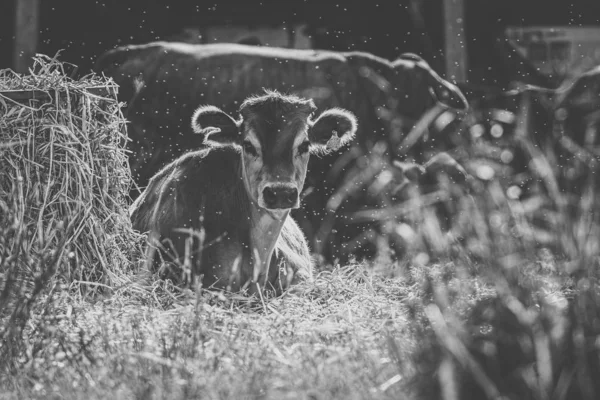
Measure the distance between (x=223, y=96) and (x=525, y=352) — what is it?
4677mm

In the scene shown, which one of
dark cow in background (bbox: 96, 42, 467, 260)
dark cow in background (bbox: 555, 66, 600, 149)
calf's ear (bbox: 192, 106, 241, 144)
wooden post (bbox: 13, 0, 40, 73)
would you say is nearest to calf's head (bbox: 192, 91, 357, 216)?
calf's ear (bbox: 192, 106, 241, 144)

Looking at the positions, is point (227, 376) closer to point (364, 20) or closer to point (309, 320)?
point (309, 320)

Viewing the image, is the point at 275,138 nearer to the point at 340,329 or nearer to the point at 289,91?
the point at 289,91

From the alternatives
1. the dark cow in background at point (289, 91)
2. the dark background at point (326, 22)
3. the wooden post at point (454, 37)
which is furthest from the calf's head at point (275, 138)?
the dark background at point (326, 22)

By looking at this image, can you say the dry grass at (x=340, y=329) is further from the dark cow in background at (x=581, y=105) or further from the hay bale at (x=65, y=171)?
the dark cow in background at (x=581, y=105)

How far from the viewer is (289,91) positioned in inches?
275

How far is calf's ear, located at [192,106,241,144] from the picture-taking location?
564 centimetres

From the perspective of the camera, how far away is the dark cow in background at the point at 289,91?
6.80 metres

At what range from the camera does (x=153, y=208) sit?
5832 mm

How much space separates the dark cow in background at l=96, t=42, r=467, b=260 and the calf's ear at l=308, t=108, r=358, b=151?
3.22ft

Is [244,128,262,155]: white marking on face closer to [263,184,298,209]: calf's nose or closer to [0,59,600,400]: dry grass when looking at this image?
[263,184,298,209]: calf's nose

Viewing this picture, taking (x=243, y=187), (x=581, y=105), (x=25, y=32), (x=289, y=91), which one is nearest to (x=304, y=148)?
(x=243, y=187)

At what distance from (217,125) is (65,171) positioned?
4.23 ft

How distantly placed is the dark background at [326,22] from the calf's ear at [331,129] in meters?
2.05
